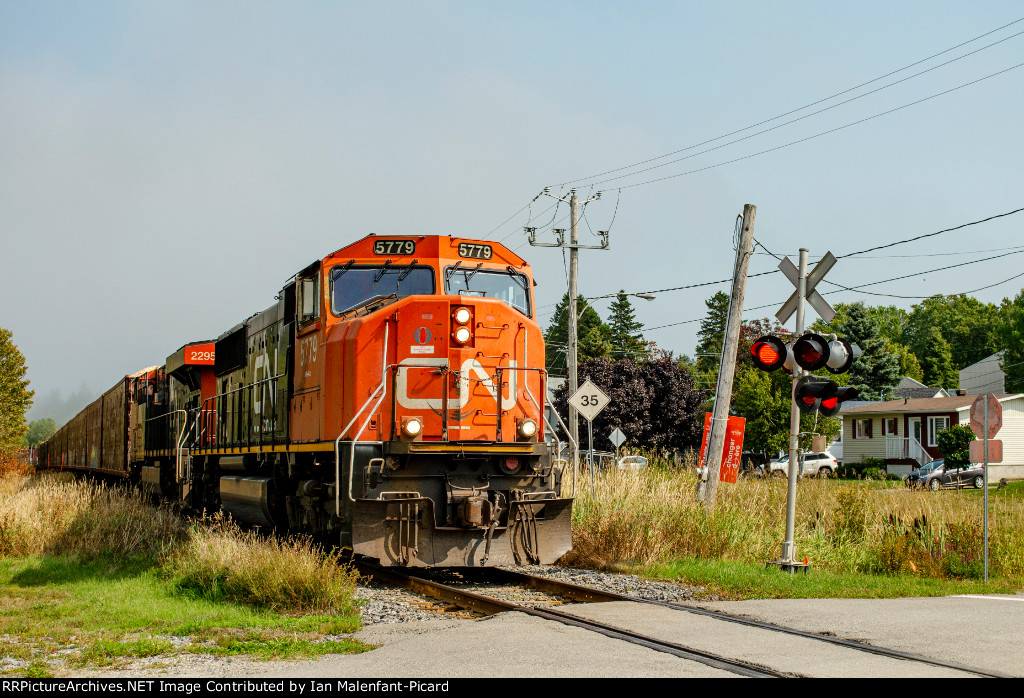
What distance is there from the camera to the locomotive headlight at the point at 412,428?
10.9 m

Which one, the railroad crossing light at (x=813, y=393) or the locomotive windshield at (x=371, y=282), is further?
the locomotive windshield at (x=371, y=282)

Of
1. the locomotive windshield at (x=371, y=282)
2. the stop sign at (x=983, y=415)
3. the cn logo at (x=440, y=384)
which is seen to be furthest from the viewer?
the stop sign at (x=983, y=415)

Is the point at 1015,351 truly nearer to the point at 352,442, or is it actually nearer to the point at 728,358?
the point at 728,358

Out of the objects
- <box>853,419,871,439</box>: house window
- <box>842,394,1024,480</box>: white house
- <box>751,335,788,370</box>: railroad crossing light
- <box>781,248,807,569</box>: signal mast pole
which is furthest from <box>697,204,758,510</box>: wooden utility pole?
<box>853,419,871,439</box>: house window

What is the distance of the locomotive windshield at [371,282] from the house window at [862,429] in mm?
49300

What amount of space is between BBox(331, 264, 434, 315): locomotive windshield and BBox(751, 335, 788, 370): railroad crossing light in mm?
4197

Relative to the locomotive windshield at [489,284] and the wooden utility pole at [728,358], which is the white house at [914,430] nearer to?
the wooden utility pole at [728,358]

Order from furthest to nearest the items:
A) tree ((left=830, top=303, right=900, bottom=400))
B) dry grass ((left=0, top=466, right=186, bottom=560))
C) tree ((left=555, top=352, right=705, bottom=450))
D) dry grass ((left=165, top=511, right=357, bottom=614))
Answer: tree ((left=830, top=303, right=900, bottom=400)), tree ((left=555, top=352, right=705, bottom=450)), dry grass ((left=0, top=466, right=186, bottom=560)), dry grass ((left=165, top=511, right=357, bottom=614))

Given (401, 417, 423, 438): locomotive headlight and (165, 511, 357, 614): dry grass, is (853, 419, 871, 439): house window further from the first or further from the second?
(165, 511, 357, 614): dry grass

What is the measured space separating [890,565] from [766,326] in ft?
146

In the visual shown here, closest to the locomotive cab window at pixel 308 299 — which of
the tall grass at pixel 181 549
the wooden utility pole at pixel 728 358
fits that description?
the tall grass at pixel 181 549

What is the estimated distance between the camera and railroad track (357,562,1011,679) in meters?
6.68

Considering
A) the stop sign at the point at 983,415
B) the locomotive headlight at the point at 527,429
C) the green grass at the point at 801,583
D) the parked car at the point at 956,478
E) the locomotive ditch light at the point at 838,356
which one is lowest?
the parked car at the point at 956,478

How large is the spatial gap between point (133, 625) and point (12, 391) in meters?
49.5
